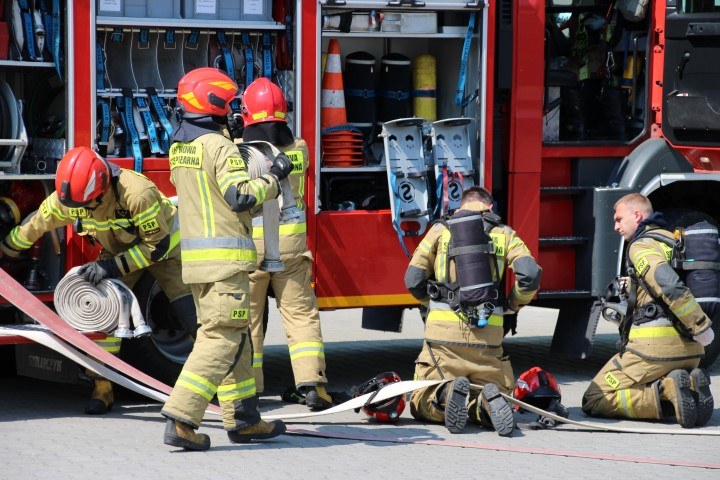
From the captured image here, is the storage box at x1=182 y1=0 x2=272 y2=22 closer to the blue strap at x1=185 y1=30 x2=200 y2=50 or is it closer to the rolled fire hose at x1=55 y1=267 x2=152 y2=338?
the blue strap at x1=185 y1=30 x2=200 y2=50

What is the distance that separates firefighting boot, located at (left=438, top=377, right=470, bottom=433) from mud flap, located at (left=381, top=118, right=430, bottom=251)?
1389 mm

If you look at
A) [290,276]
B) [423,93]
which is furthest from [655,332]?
[423,93]

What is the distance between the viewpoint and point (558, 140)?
853 centimetres

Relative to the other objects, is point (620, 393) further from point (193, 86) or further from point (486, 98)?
point (193, 86)

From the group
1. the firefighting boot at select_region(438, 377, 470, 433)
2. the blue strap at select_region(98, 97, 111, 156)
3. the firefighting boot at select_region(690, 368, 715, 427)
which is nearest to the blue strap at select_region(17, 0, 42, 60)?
the blue strap at select_region(98, 97, 111, 156)

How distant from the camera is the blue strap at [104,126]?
7.27 metres

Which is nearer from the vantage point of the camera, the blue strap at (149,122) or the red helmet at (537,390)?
the red helmet at (537,390)

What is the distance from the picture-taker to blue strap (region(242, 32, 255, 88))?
25.6 feet

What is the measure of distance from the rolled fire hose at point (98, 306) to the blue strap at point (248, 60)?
5.21ft

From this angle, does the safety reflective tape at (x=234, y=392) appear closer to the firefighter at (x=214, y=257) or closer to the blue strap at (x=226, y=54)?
the firefighter at (x=214, y=257)

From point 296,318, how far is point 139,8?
1957 mm

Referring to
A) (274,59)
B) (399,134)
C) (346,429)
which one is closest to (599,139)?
(399,134)

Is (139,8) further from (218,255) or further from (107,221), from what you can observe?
(218,255)

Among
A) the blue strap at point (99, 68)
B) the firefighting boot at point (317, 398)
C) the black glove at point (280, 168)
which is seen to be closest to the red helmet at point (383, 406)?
the firefighting boot at point (317, 398)
